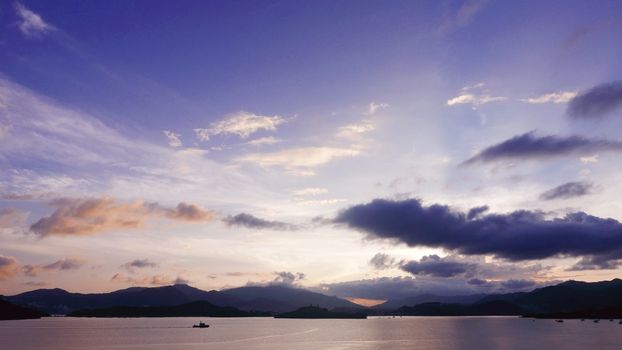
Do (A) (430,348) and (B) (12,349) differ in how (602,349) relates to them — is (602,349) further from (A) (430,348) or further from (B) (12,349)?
(B) (12,349)

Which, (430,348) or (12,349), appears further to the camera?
(430,348)

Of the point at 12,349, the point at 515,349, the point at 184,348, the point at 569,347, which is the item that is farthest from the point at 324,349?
the point at 12,349

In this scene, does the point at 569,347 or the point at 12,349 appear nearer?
the point at 12,349

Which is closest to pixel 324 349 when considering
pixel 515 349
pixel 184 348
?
pixel 184 348

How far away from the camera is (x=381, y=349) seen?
19362cm

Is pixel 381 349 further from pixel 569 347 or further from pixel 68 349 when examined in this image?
pixel 68 349

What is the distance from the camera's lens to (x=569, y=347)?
197 meters

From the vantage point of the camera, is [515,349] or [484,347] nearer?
[515,349]

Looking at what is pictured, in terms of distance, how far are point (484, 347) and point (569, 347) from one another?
32.9m

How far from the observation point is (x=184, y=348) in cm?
19825

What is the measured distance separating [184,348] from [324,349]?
55269 millimetres

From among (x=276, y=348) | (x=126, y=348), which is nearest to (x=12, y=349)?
(x=126, y=348)

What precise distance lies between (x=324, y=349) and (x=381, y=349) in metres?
22.4

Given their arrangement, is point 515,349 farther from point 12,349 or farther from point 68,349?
point 12,349
